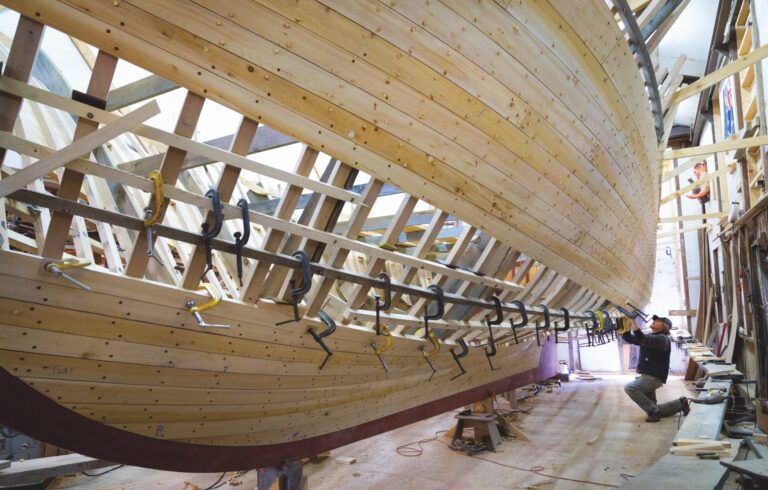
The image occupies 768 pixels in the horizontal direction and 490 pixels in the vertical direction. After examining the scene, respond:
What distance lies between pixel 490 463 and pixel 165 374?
4537mm

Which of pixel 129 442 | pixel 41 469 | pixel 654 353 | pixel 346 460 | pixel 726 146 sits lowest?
pixel 346 460

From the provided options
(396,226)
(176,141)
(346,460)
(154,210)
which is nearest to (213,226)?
(154,210)

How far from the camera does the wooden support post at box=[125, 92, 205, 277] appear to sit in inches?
68.5

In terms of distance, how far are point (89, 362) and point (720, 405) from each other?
5.15 metres

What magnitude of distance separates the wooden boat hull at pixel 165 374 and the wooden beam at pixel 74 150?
27 cm

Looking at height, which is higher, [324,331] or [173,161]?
[173,161]

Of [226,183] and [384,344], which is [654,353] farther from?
[226,183]

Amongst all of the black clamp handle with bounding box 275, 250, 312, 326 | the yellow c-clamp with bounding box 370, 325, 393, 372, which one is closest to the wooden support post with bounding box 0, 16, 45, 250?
the black clamp handle with bounding box 275, 250, 312, 326

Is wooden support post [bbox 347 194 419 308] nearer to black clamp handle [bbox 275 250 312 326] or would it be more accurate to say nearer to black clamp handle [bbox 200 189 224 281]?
black clamp handle [bbox 275 250 312 326]

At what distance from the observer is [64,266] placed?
1.65 m

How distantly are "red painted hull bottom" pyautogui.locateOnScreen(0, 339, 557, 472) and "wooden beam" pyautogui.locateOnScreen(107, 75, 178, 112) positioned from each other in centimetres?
127

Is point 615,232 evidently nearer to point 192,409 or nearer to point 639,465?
point 639,465

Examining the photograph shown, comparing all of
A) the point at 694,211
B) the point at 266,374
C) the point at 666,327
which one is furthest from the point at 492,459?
the point at 694,211

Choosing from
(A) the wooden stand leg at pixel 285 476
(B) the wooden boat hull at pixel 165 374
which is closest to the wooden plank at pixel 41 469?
(A) the wooden stand leg at pixel 285 476
